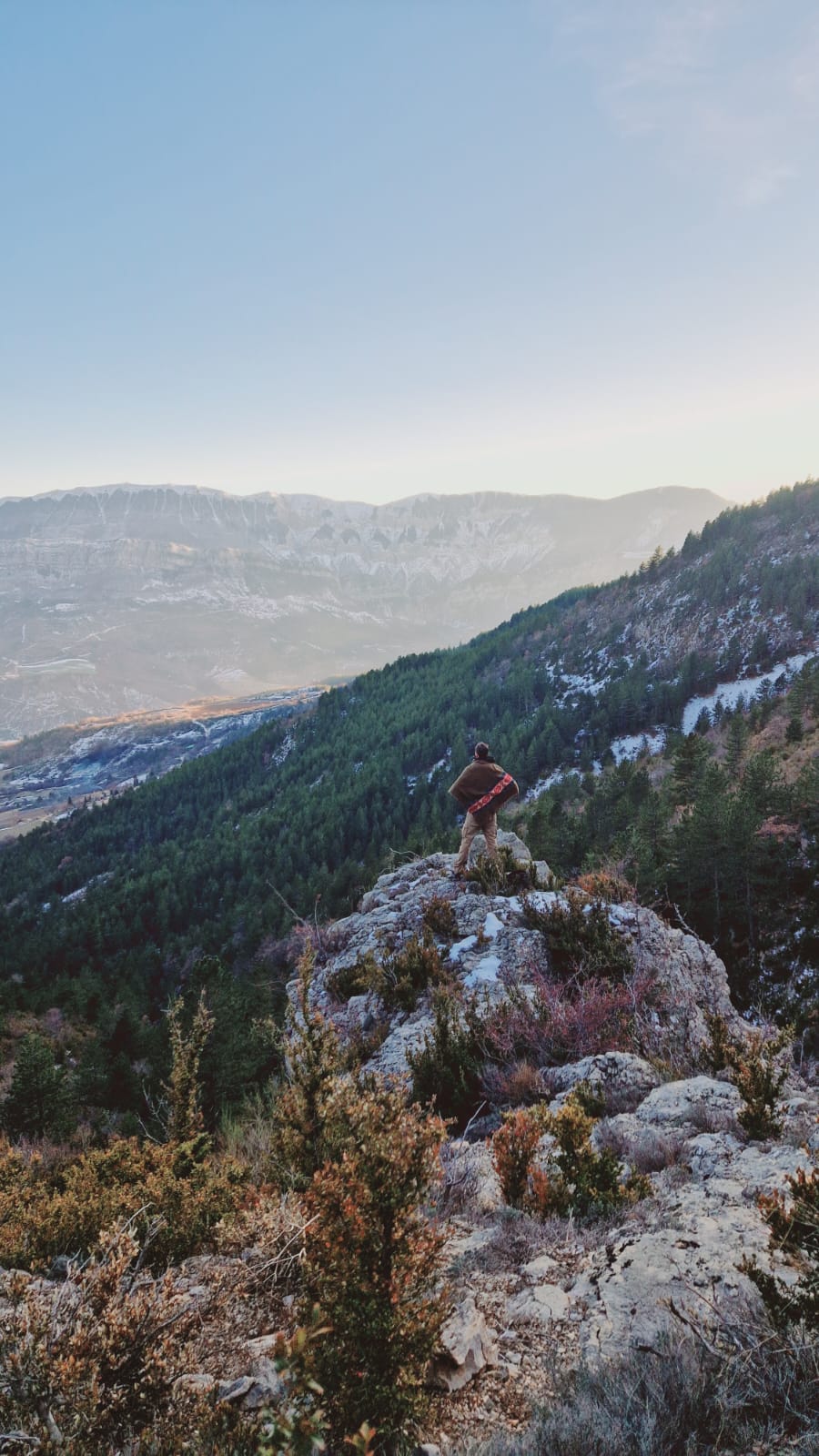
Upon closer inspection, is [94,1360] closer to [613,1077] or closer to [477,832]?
[613,1077]

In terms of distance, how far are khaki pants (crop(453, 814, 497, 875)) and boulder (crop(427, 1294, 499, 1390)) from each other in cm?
952

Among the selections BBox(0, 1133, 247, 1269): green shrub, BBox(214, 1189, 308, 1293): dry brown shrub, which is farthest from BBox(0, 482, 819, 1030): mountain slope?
BBox(214, 1189, 308, 1293): dry brown shrub

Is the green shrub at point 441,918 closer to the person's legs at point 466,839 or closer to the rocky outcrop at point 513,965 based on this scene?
the rocky outcrop at point 513,965

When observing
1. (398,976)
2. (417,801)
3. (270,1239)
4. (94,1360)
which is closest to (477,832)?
(398,976)

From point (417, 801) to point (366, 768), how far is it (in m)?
14.1

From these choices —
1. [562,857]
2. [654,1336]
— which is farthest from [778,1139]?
[562,857]

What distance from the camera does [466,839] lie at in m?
13.5

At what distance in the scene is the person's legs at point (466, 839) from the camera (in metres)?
13.1

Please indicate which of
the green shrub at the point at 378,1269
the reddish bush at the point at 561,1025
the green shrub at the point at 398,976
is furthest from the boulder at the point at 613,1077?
the green shrub at the point at 378,1269

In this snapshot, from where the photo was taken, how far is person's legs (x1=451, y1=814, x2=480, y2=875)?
13070 millimetres

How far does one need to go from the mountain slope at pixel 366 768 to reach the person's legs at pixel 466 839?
95.4ft

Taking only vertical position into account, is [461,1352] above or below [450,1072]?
above

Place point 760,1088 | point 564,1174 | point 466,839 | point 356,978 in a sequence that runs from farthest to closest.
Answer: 1. point 466,839
2. point 356,978
3. point 760,1088
4. point 564,1174

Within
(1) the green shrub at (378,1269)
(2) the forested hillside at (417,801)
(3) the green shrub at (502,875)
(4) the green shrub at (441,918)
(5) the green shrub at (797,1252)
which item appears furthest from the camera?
(2) the forested hillside at (417,801)
